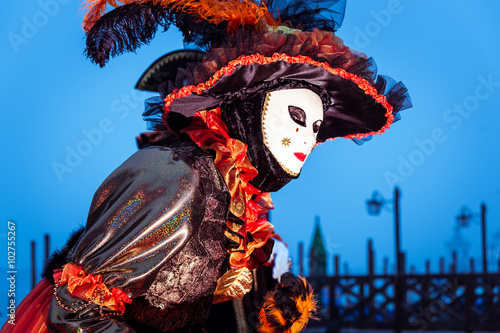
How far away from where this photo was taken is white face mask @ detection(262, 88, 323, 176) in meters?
2.05

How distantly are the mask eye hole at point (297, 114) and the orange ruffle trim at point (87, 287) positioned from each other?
3.00 ft

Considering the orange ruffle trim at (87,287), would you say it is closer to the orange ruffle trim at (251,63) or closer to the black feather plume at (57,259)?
the black feather plume at (57,259)

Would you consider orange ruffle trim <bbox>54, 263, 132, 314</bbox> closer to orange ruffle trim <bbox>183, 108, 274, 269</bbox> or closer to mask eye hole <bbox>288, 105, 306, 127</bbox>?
orange ruffle trim <bbox>183, 108, 274, 269</bbox>

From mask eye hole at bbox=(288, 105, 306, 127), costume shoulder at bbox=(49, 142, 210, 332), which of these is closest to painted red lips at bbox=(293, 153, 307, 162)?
mask eye hole at bbox=(288, 105, 306, 127)

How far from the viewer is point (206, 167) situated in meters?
1.87

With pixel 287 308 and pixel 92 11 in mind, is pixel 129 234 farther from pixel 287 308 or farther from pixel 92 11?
pixel 92 11

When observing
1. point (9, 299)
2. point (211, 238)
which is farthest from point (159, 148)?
point (9, 299)

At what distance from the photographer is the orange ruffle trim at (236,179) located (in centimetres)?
190

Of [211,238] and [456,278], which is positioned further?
[456,278]

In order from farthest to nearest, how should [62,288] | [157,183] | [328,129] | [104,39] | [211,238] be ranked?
[328,129], [104,39], [211,238], [157,183], [62,288]

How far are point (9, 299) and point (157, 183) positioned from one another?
0.76m

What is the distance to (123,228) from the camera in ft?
5.21

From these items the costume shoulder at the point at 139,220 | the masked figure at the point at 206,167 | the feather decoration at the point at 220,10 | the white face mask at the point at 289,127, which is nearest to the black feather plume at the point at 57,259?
the masked figure at the point at 206,167

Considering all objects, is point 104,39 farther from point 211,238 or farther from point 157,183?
point 211,238
